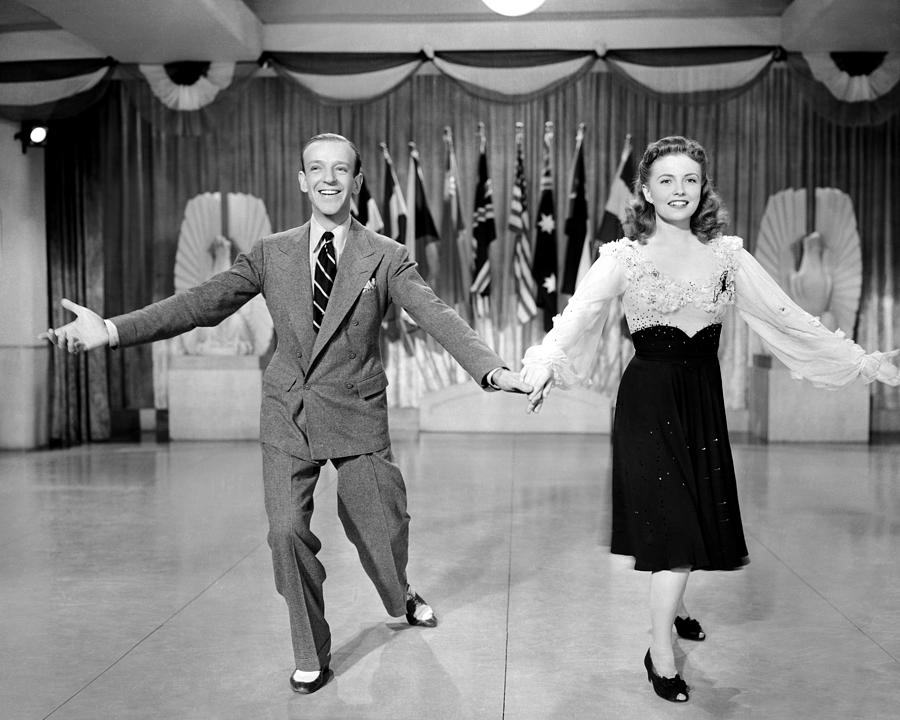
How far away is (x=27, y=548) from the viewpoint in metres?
5.16

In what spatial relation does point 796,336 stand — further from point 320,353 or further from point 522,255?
point 522,255

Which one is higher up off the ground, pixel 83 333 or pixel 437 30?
pixel 437 30

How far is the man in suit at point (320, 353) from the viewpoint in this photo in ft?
10.4

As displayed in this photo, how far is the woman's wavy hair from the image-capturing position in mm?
3256

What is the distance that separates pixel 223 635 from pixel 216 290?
1295 mm

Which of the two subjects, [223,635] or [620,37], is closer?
[223,635]

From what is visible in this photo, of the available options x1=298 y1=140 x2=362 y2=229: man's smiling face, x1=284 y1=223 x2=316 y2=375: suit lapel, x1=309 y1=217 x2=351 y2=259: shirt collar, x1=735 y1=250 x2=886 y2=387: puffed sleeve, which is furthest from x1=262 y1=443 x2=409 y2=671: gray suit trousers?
x1=735 y1=250 x2=886 y2=387: puffed sleeve

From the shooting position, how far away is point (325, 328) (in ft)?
10.7

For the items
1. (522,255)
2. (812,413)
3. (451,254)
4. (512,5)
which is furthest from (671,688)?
(451,254)

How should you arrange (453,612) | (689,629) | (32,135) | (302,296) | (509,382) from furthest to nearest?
1. (32,135)
2. (453,612)
3. (689,629)
4. (302,296)
5. (509,382)

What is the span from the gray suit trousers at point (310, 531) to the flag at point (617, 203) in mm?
6315

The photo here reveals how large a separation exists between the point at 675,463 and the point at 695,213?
81 cm

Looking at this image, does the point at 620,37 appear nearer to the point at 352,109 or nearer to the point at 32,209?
the point at 352,109

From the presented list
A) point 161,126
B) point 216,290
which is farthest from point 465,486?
point 161,126
